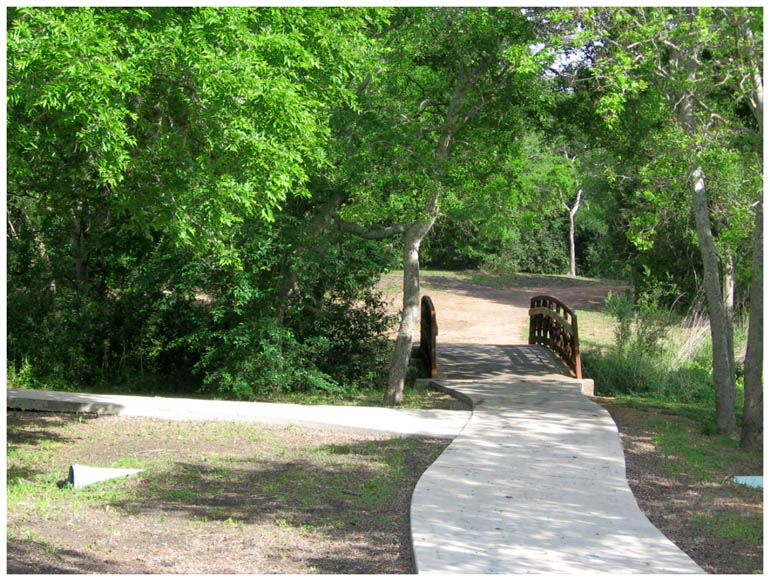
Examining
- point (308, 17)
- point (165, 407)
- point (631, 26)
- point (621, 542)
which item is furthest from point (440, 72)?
point (621, 542)

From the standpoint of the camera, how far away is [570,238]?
4384 cm

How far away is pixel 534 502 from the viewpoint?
7008 millimetres

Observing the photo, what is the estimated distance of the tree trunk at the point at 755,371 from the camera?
10.7 metres

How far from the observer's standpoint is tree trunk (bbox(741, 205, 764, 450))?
10.7m

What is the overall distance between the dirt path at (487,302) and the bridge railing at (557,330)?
5.01 feet

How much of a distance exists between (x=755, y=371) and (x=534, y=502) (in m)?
5.36

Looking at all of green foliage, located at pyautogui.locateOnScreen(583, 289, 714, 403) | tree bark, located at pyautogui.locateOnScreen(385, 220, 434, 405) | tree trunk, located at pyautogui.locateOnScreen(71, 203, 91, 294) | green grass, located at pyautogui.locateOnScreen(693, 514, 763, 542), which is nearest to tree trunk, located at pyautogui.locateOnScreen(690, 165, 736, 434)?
green foliage, located at pyautogui.locateOnScreen(583, 289, 714, 403)

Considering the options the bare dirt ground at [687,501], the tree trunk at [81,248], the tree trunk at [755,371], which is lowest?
the bare dirt ground at [687,501]

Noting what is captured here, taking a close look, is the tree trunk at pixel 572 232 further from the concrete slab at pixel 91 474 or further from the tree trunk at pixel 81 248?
the concrete slab at pixel 91 474

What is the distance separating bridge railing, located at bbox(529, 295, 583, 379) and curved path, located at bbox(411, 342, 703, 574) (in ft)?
10.3

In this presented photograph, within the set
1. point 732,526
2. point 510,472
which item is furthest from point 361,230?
point 732,526

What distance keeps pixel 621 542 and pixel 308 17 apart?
5567mm

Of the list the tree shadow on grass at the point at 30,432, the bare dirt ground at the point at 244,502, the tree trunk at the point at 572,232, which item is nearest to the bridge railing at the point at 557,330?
the bare dirt ground at the point at 244,502

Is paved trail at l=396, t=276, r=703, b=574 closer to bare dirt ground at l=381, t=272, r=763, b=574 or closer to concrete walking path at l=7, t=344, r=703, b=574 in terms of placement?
concrete walking path at l=7, t=344, r=703, b=574
